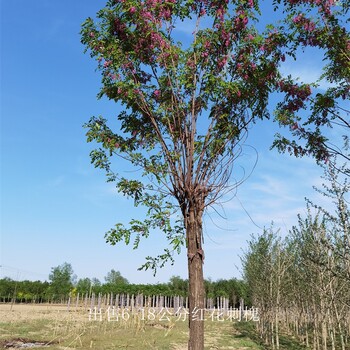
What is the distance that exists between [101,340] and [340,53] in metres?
17.5

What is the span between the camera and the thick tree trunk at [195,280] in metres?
6.14

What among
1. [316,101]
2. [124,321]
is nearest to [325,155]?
[316,101]

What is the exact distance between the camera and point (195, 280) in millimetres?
6301

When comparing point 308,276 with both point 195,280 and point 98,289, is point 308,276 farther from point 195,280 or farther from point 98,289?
point 98,289

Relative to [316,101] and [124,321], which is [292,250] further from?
[316,101]

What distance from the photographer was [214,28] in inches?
284

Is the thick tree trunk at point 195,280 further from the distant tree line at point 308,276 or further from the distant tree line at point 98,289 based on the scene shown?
the distant tree line at point 98,289

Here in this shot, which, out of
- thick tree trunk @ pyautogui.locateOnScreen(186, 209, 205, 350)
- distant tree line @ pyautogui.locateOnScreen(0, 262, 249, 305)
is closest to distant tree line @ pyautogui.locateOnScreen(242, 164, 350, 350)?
thick tree trunk @ pyautogui.locateOnScreen(186, 209, 205, 350)

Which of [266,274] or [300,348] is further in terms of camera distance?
[266,274]

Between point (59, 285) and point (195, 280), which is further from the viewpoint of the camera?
point (59, 285)

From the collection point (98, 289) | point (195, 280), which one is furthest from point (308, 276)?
point (98, 289)

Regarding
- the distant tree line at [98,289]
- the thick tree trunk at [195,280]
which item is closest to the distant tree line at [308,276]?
the thick tree trunk at [195,280]

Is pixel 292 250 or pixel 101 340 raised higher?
pixel 292 250

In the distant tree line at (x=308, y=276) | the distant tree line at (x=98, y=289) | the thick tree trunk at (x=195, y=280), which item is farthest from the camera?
the distant tree line at (x=98, y=289)
